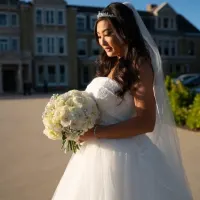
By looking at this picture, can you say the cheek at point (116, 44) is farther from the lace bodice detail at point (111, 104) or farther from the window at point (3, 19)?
the window at point (3, 19)

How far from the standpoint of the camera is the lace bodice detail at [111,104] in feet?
7.51

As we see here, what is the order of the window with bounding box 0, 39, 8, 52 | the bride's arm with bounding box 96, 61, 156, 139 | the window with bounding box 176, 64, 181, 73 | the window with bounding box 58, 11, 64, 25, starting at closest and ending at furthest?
the bride's arm with bounding box 96, 61, 156, 139, the window with bounding box 0, 39, 8, 52, the window with bounding box 58, 11, 64, 25, the window with bounding box 176, 64, 181, 73

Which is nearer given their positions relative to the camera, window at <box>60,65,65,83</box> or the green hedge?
the green hedge

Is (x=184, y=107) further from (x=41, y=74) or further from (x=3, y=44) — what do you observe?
(x=3, y=44)

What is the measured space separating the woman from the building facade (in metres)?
31.4

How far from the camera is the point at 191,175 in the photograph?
5.62 metres

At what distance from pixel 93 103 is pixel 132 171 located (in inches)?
21.2

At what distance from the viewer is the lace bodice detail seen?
229cm

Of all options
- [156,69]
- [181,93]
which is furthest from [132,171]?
[181,93]

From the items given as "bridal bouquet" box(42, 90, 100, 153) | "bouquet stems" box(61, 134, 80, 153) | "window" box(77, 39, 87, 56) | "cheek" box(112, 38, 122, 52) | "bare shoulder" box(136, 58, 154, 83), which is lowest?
"bouquet stems" box(61, 134, 80, 153)

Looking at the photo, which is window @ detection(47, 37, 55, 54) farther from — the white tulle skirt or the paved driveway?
the white tulle skirt

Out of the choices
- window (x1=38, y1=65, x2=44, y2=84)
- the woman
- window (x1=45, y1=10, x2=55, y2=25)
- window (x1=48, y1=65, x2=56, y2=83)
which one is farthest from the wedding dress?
window (x1=45, y1=10, x2=55, y2=25)

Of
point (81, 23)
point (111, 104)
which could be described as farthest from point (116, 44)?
point (81, 23)

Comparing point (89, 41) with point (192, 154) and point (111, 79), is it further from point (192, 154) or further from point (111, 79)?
point (111, 79)
